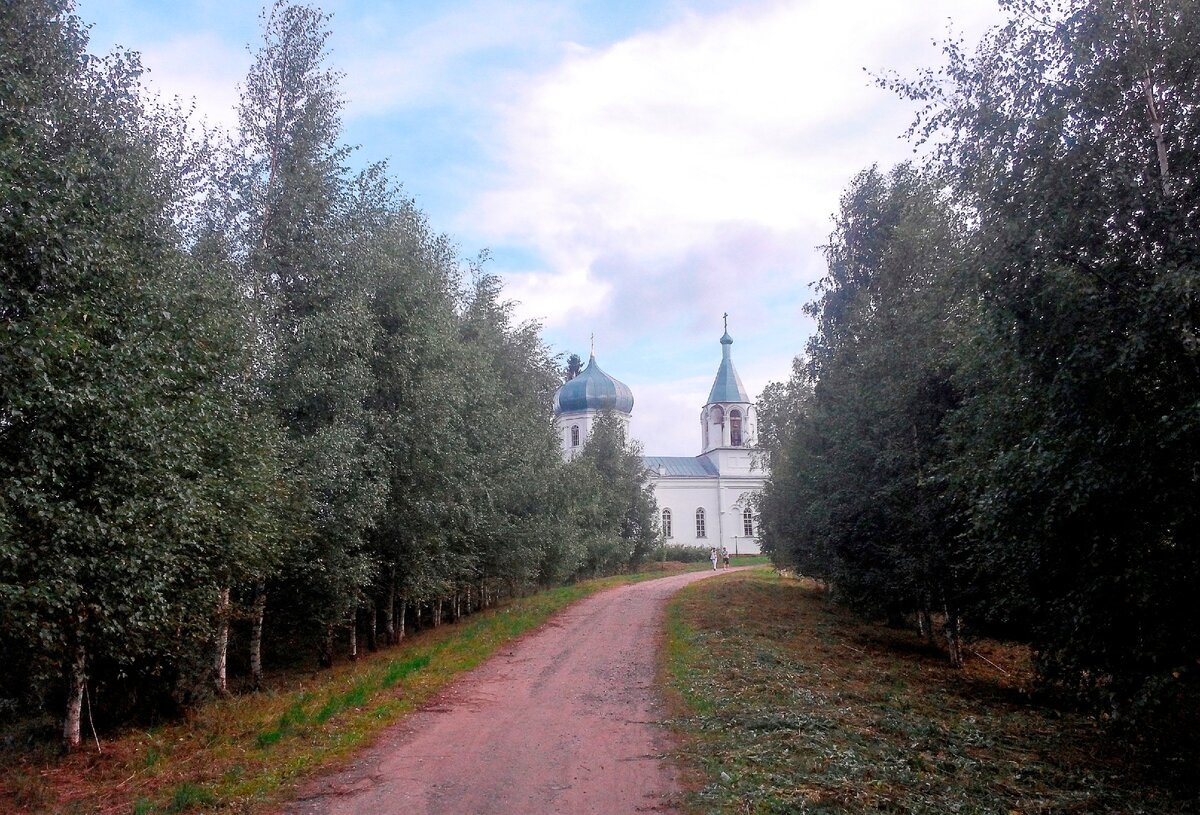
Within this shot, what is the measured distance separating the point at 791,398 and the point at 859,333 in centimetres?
1440

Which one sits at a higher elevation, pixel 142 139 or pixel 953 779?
pixel 142 139

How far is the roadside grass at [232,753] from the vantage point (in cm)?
845

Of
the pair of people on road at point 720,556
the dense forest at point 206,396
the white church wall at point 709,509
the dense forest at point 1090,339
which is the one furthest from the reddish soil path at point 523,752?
the white church wall at point 709,509

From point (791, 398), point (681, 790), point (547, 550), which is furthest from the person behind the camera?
point (791, 398)

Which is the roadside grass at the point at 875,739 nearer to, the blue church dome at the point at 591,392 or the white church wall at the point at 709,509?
the blue church dome at the point at 591,392

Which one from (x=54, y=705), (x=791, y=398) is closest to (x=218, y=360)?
(x=54, y=705)

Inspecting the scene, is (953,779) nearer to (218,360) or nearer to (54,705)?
(218,360)

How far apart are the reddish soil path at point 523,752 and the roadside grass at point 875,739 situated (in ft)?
1.97

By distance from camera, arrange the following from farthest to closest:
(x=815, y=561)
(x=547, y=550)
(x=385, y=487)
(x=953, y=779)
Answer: (x=547, y=550), (x=815, y=561), (x=385, y=487), (x=953, y=779)

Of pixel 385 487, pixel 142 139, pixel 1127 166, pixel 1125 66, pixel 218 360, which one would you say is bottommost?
pixel 385 487

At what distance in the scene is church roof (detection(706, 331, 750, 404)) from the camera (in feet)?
269

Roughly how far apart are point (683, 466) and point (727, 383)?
977cm

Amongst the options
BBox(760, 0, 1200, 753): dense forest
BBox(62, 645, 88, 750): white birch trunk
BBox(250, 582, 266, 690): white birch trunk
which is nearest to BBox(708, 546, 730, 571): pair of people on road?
BBox(250, 582, 266, 690): white birch trunk

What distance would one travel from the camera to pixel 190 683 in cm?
1327
